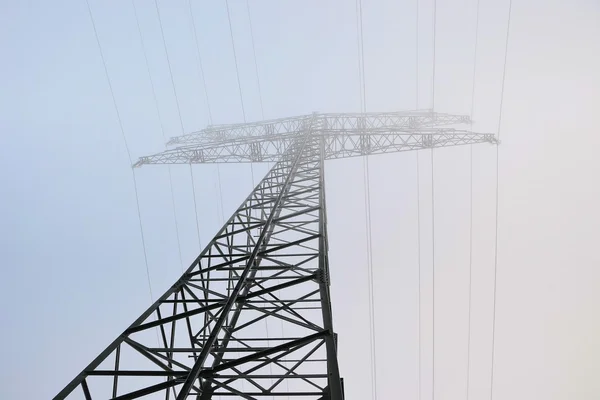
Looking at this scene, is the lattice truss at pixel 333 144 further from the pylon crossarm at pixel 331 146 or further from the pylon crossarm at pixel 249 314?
the pylon crossarm at pixel 249 314

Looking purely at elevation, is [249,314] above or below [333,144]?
below

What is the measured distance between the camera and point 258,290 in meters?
7.58

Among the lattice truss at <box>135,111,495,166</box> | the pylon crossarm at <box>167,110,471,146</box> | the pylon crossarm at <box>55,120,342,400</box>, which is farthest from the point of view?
the pylon crossarm at <box>167,110,471,146</box>

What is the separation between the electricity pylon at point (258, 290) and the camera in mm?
5219

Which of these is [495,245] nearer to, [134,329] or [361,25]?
[361,25]

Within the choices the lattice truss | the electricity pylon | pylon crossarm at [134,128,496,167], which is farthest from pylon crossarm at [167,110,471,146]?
pylon crossarm at [134,128,496,167]

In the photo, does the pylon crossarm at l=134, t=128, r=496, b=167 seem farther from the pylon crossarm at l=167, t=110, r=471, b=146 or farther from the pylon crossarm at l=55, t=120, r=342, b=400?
the pylon crossarm at l=167, t=110, r=471, b=146

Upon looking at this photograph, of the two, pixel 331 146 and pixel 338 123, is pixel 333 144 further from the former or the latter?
pixel 338 123

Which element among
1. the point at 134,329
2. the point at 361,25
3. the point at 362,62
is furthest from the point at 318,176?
the point at 362,62

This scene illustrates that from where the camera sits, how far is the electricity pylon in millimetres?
5219

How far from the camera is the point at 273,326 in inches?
908

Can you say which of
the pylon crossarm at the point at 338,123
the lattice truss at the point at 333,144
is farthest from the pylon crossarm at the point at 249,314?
the pylon crossarm at the point at 338,123

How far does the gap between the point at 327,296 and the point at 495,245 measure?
1762 centimetres

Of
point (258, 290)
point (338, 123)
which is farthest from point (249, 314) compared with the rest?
point (258, 290)
